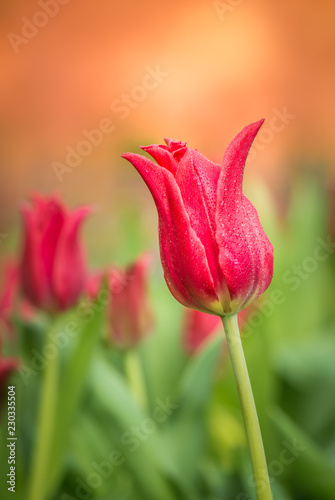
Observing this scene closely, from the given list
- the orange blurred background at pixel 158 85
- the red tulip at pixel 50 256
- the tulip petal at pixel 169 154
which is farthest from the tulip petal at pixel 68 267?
the orange blurred background at pixel 158 85

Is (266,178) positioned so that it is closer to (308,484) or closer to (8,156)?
(8,156)

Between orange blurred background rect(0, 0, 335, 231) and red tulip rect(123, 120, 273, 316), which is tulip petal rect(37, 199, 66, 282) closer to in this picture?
red tulip rect(123, 120, 273, 316)

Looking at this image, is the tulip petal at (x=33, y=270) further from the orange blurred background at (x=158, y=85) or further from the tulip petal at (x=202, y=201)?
the orange blurred background at (x=158, y=85)

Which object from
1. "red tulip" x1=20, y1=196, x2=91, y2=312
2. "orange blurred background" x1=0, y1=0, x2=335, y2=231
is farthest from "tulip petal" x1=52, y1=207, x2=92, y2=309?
"orange blurred background" x1=0, y1=0, x2=335, y2=231

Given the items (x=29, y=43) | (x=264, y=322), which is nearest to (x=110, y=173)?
(x=29, y=43)

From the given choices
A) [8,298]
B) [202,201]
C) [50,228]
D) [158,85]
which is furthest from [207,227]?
[158,85]
